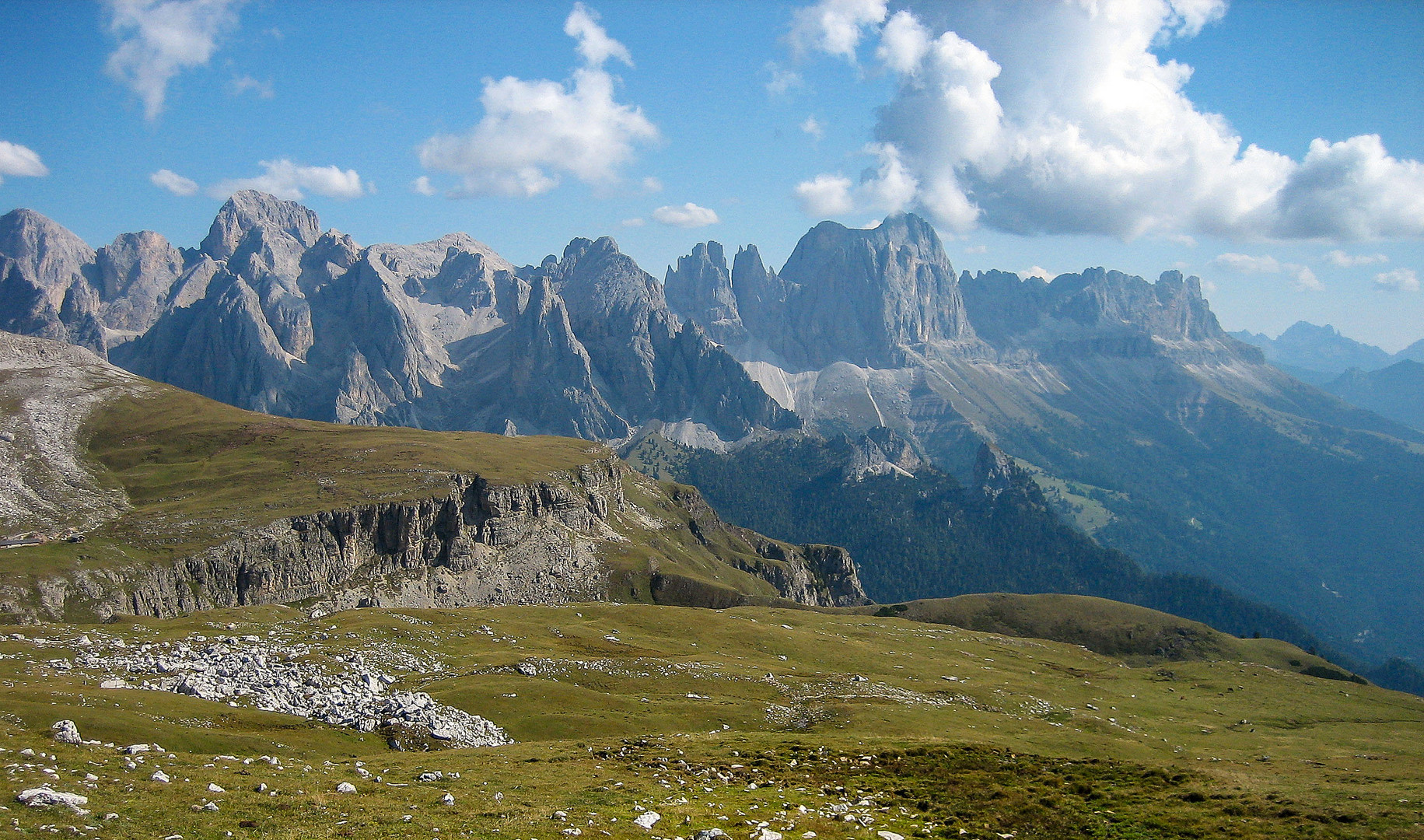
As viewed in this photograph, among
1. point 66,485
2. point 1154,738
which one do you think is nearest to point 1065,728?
point 1154,738

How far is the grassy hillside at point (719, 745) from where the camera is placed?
30.4 metres

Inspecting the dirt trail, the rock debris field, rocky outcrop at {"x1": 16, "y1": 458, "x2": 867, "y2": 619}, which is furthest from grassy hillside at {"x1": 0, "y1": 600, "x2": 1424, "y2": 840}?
the dirt trail

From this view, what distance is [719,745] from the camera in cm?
4984

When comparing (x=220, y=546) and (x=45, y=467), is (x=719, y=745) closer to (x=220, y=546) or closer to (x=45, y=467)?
(x=220, y=546)

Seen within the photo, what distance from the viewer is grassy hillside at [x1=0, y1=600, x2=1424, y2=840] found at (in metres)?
30.4

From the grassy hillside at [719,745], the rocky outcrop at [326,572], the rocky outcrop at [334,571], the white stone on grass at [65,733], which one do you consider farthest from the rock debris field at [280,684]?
the rocky outcrop at [334,571]

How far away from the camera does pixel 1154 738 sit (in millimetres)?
72625

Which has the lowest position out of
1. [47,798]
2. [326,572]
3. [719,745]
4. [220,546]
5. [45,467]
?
[326,572]

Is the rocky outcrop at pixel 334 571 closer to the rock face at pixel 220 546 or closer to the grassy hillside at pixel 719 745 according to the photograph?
the rock face at pixel 220 546

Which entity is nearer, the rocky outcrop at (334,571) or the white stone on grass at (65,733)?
the white stone on grass at (65,733)

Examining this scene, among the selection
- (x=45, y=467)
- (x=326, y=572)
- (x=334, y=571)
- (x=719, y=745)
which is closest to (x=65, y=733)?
(x=719, y=745)

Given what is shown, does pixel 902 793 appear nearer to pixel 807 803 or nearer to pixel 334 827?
pixel 807 803

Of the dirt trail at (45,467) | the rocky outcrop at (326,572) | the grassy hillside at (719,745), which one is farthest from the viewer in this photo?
the dirt trail at (45,467)

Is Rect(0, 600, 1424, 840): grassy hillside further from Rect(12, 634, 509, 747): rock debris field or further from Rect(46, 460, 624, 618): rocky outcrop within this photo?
Rect(46, 460, 624, 618): rocky outcrop
